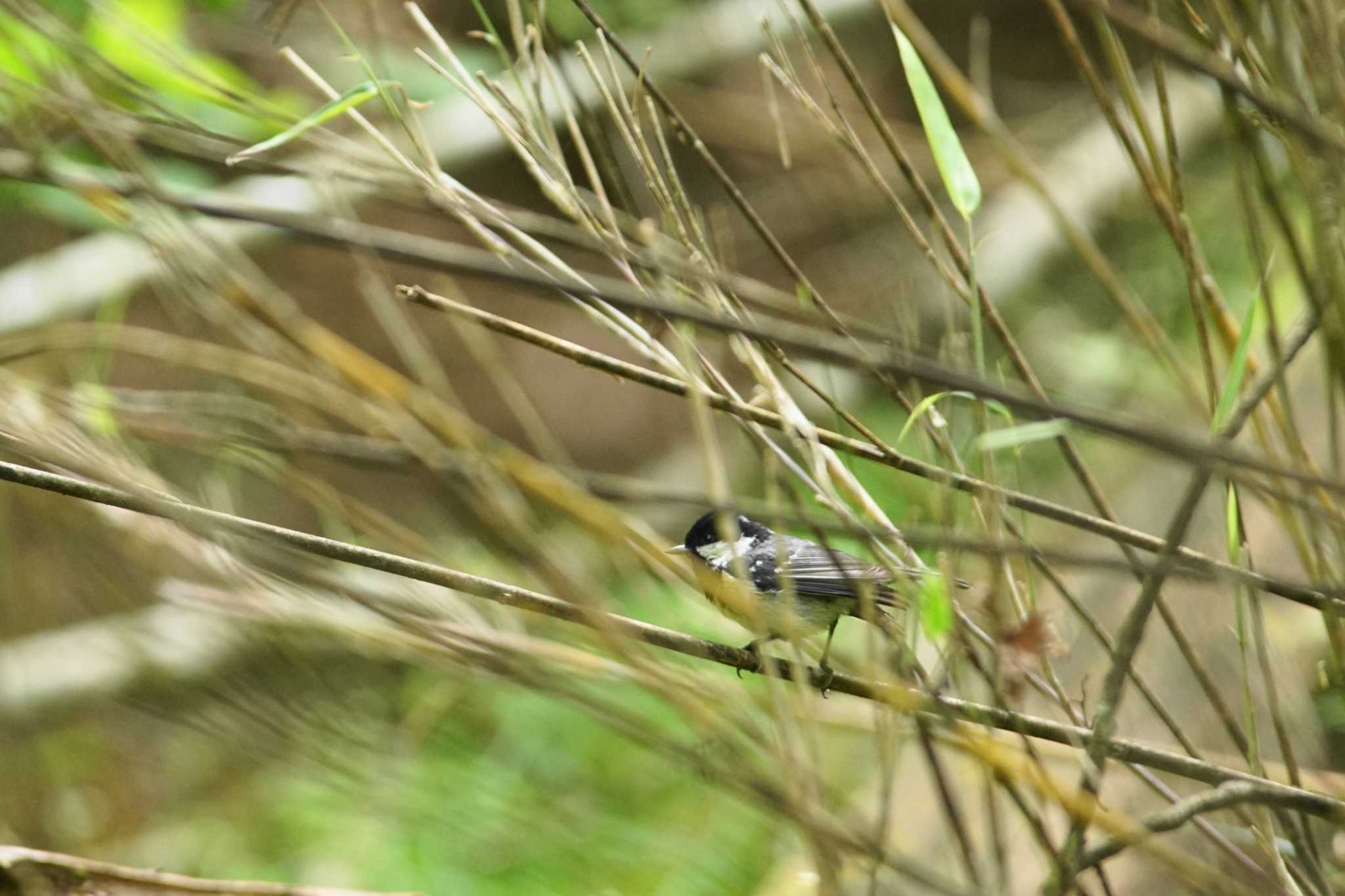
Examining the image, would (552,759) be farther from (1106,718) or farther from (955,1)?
(955,1)

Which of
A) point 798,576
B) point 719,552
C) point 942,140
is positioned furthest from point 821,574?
point 942,140

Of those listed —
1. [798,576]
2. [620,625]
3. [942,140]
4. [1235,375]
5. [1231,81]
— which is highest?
[942,140]

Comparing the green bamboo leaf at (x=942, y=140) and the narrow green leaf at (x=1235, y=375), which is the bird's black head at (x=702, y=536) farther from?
the narrow green leaf at (x=1235, y=375)

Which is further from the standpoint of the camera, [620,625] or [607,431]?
[607,431]

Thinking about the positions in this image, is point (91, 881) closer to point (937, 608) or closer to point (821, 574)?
point (937, 608)

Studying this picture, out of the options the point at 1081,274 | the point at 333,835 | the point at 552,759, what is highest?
the point at 1081,274

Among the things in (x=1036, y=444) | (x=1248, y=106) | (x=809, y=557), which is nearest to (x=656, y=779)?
(x=809, y=557)
